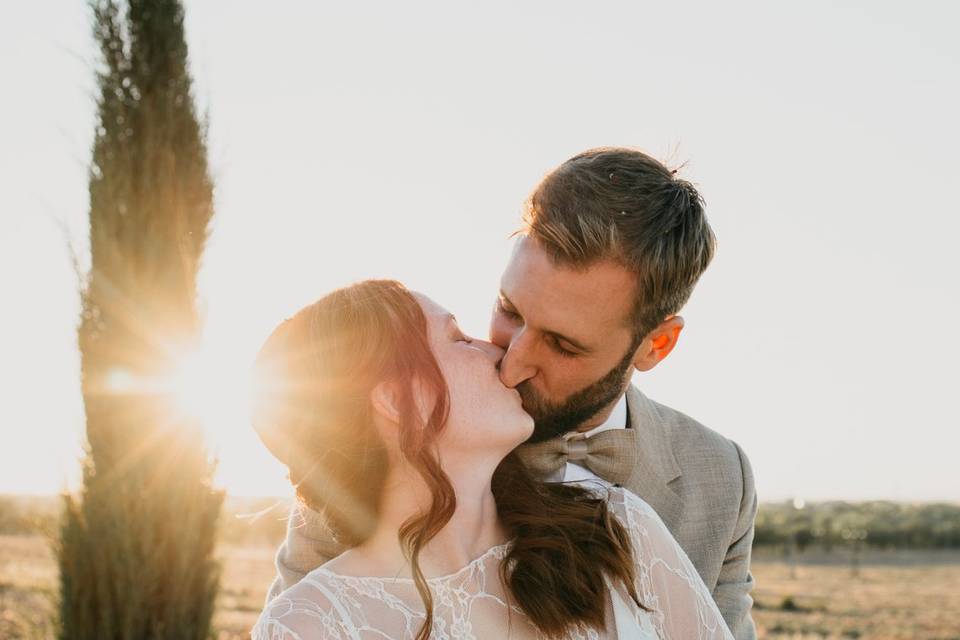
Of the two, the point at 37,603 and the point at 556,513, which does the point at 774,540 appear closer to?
the point at 37,603

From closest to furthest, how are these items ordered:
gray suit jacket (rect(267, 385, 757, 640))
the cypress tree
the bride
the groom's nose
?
the bride, the groom's nose, gray suit jacket (rect(267, 385, 757, 640)), the cypress tree

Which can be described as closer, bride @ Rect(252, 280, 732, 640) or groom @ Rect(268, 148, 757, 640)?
bride @ Rect(252, 280, 732, 640)

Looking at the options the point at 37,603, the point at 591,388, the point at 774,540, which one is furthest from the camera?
the point at 774,540

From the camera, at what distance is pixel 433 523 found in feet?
9.02

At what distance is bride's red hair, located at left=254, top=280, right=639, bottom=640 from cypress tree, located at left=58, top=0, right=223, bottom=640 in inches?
167

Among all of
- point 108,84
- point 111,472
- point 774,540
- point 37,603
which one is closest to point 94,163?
point 108,84

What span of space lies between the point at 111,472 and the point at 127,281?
1.36m

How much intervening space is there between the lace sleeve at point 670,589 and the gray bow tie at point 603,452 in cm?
57

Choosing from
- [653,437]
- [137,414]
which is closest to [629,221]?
[653,437]

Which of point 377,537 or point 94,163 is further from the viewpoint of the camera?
point 94,163

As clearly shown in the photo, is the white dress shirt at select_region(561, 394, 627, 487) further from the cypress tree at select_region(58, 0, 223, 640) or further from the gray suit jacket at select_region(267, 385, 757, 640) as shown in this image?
the cypress tree at select_region(58, 0, 223, 640)

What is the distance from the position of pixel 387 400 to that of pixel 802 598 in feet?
90.4

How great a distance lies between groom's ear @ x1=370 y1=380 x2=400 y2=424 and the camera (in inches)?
110

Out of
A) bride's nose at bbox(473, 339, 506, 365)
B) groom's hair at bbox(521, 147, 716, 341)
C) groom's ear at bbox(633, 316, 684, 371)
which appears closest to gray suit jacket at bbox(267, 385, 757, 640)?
groom's ear at bbox(633, 316, 684, 371)
